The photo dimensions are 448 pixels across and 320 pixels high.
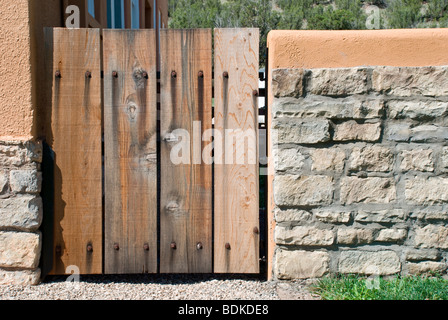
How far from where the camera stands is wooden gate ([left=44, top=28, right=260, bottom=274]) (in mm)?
2572

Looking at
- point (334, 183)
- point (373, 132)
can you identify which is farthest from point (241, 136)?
point (373, 132)

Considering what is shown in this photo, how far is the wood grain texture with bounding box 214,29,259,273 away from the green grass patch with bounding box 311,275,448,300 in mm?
482

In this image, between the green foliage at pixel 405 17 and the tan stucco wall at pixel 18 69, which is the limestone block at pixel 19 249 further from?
the green foliage at pixel 405 17

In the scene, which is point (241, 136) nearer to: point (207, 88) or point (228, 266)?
point (207, 88)

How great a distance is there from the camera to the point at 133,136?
2.59 m

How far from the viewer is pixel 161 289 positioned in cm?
262

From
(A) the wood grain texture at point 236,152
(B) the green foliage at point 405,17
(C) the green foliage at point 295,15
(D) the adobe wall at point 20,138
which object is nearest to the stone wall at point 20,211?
(D) the adobe wall at point 20,138

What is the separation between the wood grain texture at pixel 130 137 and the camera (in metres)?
2.57

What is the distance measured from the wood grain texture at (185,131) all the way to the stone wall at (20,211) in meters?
0.76

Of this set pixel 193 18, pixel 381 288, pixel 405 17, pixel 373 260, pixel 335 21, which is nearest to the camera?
pixel 381 288

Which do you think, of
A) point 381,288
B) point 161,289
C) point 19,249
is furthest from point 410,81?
point 19,249

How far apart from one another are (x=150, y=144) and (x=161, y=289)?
36.0 inches

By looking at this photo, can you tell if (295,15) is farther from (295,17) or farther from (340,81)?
(340,81)
